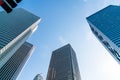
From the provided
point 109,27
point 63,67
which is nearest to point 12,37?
point 109,27

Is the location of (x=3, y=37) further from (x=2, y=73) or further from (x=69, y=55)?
(x=69, y=55)

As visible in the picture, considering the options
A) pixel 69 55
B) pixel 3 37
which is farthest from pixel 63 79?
pixel 3 37

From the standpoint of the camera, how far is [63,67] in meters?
146

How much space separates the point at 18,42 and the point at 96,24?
55.7 meters

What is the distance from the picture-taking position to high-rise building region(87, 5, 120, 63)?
88988 mm

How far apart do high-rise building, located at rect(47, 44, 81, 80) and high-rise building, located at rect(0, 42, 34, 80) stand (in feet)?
90.6

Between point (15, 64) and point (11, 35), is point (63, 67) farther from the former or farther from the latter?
point (11, 35)

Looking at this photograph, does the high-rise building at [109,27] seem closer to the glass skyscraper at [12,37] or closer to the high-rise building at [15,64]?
the glass skyscraper at [12,37]

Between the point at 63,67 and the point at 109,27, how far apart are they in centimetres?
6365

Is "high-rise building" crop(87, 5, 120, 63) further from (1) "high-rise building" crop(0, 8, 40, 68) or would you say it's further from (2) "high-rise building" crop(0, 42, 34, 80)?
(2) "high-rise building" crop(0, 42, 34, 80)

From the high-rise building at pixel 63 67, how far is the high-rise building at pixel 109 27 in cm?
3938

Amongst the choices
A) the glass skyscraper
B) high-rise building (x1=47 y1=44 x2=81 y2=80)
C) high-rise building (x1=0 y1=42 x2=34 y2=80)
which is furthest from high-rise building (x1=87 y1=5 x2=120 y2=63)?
high-rise building (x1=0 y1=42 x2=34 y2=80)

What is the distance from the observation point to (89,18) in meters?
123

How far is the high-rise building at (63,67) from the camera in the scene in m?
132
